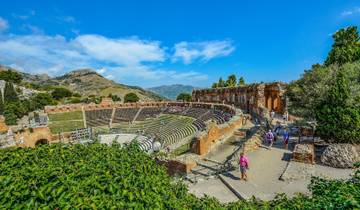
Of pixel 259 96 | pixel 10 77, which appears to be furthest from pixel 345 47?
pixel 10 77

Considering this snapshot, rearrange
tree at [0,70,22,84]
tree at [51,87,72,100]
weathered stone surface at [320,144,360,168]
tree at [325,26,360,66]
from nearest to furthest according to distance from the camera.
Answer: weathered stone surface at [320,144,360,168], tree at [325,26,360,66], tree at [51,87,72,100], tree at [0,70,22,84]

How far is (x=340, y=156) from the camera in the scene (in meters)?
11.4

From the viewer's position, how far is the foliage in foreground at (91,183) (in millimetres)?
3396

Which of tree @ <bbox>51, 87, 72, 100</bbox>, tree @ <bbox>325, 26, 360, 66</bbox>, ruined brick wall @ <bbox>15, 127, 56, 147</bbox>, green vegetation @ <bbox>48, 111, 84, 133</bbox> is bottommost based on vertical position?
ruined brick wall @ <bbox>15, 127, 56, 147</bbox>

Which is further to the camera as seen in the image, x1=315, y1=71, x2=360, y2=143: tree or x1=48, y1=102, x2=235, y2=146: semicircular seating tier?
x1=48, y1=102, x2=235, y2=146: semicircular seating tier

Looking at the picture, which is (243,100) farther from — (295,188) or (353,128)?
(295,188)

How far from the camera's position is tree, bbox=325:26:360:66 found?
2691 centimetres

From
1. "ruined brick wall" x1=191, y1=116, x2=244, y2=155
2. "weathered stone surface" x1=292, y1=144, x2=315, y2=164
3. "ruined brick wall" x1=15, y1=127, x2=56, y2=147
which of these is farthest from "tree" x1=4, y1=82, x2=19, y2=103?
"weathered stone surface" x1=292, y1=144, x2=315, y2=164

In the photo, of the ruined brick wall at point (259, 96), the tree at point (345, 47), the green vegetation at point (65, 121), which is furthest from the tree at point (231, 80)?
the green vegetation at point (65, 121)

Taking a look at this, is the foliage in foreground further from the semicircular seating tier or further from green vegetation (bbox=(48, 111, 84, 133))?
green vegetation (bbox=(48, 111, 84, 133))

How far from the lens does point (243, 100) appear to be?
1378 inches

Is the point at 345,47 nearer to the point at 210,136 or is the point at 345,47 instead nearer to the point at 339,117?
the point at 339,117

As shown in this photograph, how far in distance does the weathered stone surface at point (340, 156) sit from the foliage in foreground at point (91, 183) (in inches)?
296

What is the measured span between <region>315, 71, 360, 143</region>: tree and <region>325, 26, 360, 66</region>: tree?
14882 millimetres
